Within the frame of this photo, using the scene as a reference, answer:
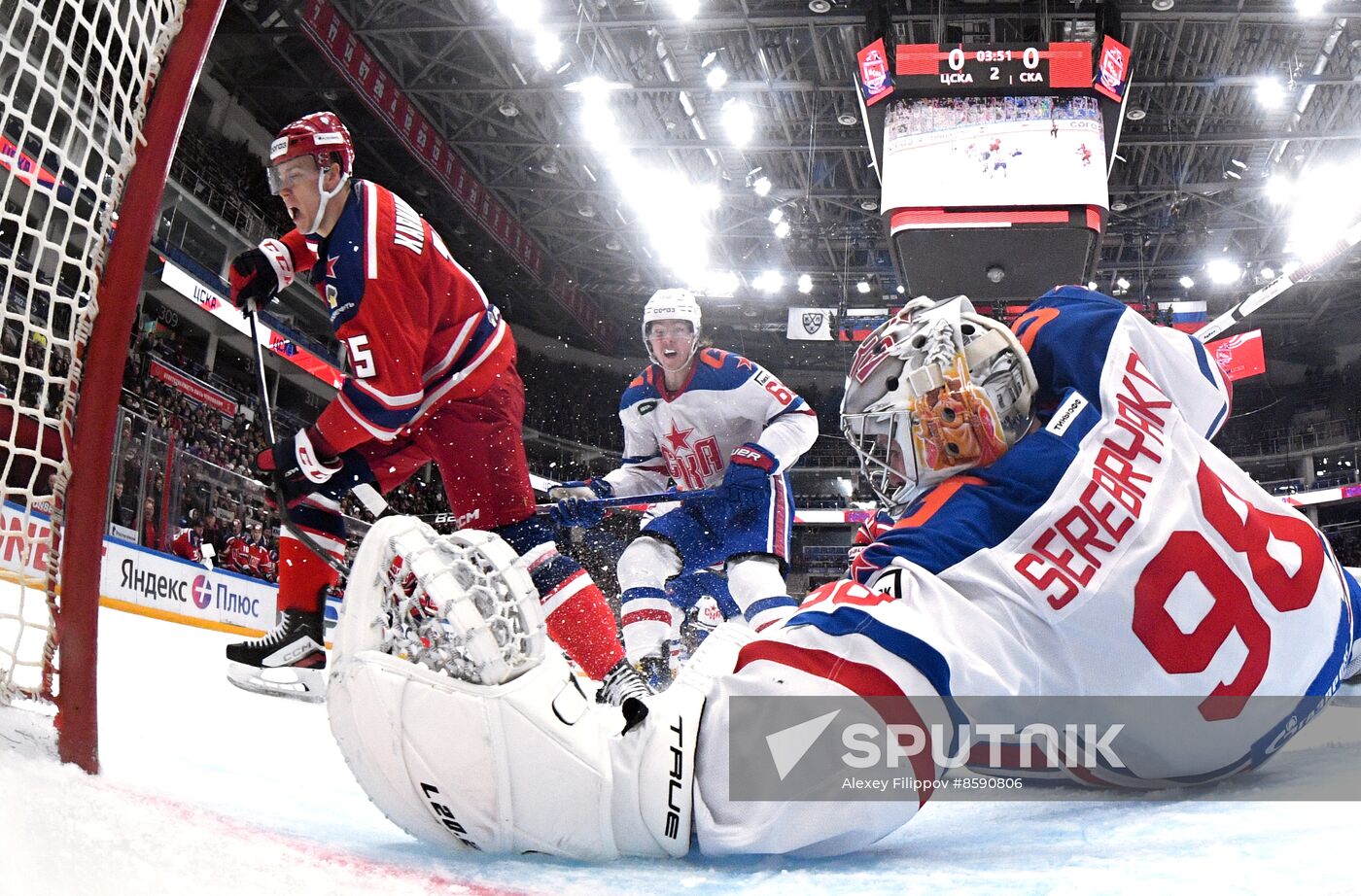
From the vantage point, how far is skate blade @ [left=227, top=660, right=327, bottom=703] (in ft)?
8.12

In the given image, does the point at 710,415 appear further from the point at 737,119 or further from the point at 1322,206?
the point at 1322,206

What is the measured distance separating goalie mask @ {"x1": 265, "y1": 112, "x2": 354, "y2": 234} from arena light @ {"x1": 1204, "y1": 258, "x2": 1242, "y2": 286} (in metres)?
18.7

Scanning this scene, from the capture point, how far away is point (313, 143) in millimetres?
2504

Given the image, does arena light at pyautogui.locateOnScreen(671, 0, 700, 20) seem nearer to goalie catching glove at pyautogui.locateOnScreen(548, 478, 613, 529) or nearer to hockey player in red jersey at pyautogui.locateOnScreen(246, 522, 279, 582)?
hockey player in red jersey at pyautogui.locateOnScreen(246, 522, 279, 582)

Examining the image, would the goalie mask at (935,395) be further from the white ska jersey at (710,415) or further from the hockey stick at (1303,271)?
the hockey stick at (1303,271)

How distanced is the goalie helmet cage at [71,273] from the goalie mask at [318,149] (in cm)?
136

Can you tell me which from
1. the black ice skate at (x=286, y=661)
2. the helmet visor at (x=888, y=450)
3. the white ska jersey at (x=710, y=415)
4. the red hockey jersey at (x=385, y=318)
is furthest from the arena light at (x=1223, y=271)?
the helmet visor at (x=888, y=450)

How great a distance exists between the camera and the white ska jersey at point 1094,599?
1.01 meters

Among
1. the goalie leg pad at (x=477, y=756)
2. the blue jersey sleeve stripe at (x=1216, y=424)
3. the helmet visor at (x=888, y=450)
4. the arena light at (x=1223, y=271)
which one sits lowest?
the goalie leg pad at (x=477, y=756)

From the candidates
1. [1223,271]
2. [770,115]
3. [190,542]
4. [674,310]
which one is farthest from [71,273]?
[1223,271]

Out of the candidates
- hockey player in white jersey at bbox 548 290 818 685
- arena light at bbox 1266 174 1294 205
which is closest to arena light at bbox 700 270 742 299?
arena light at bbox 1266 174 1294 205

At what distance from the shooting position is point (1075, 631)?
112cm

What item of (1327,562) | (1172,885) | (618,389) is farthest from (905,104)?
(618,389)

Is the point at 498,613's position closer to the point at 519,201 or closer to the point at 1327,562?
the point at 1327,562
